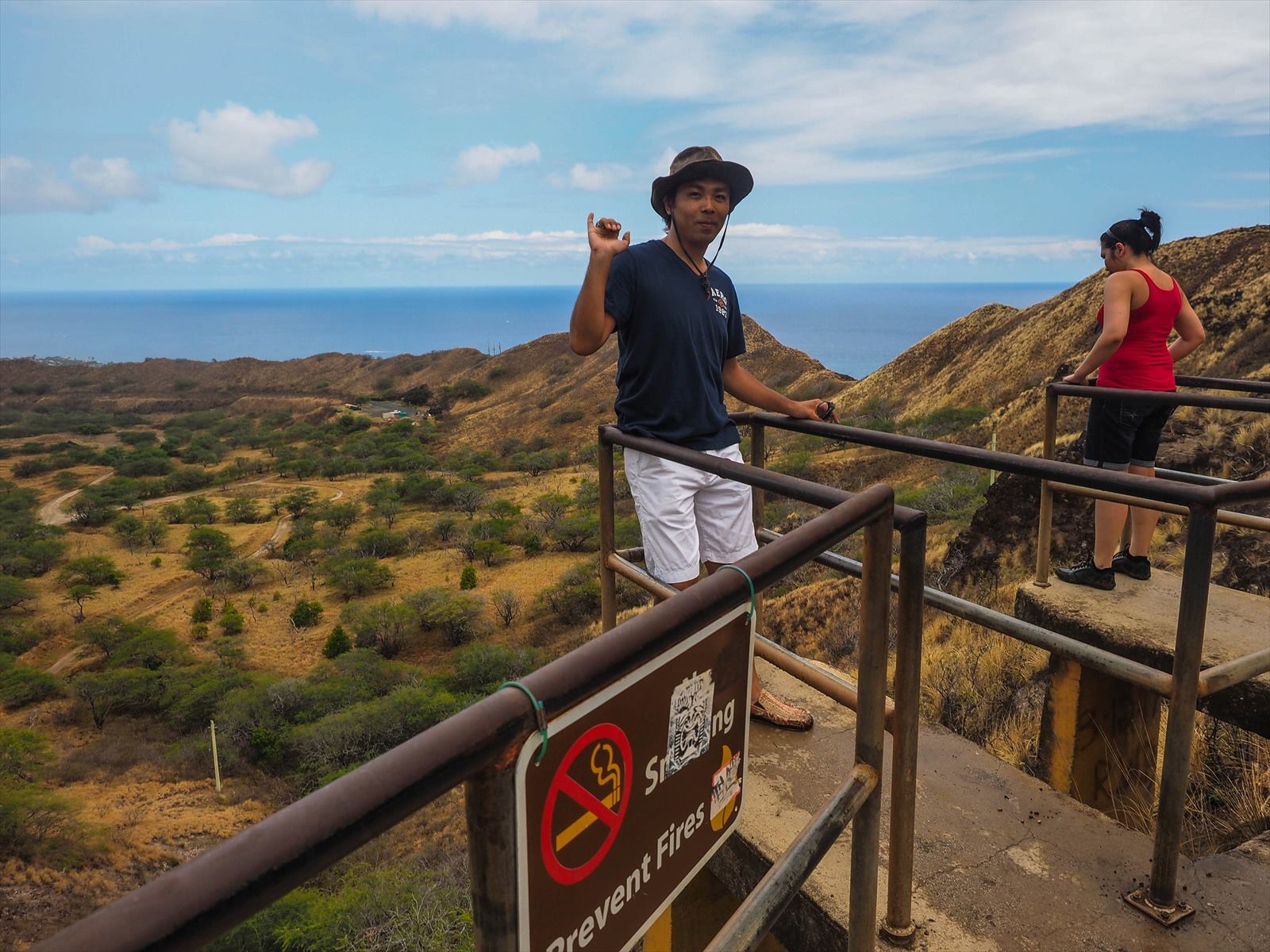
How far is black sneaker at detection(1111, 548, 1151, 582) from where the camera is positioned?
3.90 m

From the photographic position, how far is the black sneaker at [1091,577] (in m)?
3.78

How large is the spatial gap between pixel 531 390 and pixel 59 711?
34.4 metres

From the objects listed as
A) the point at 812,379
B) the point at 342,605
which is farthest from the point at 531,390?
the point at 342,605

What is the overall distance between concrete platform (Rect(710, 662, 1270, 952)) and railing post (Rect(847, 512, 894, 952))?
42 centimetres

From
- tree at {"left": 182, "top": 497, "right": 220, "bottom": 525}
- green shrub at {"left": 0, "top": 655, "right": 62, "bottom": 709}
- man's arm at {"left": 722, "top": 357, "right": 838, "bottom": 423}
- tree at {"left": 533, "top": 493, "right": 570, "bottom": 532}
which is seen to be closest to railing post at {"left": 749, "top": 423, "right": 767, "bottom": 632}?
man's arm at {"left": 722, "top": 357, "right": 838, "bottom": 423}

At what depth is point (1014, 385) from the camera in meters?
27.2

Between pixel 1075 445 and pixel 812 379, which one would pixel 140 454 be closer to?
pixel 812 379

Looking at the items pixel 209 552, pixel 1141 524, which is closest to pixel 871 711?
pixel 1141 524

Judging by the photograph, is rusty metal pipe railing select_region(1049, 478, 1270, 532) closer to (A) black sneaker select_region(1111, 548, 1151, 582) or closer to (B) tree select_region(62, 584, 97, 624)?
(A) black sneaker select_region(1111, 548, 1151, 582)

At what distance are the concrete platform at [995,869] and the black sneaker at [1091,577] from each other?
1.37 m

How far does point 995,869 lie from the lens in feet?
7.29

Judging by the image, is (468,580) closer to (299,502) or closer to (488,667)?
(488,667)

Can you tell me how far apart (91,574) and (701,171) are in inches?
841

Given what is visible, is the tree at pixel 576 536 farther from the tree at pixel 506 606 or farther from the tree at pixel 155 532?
the tree at pixel 155 532
